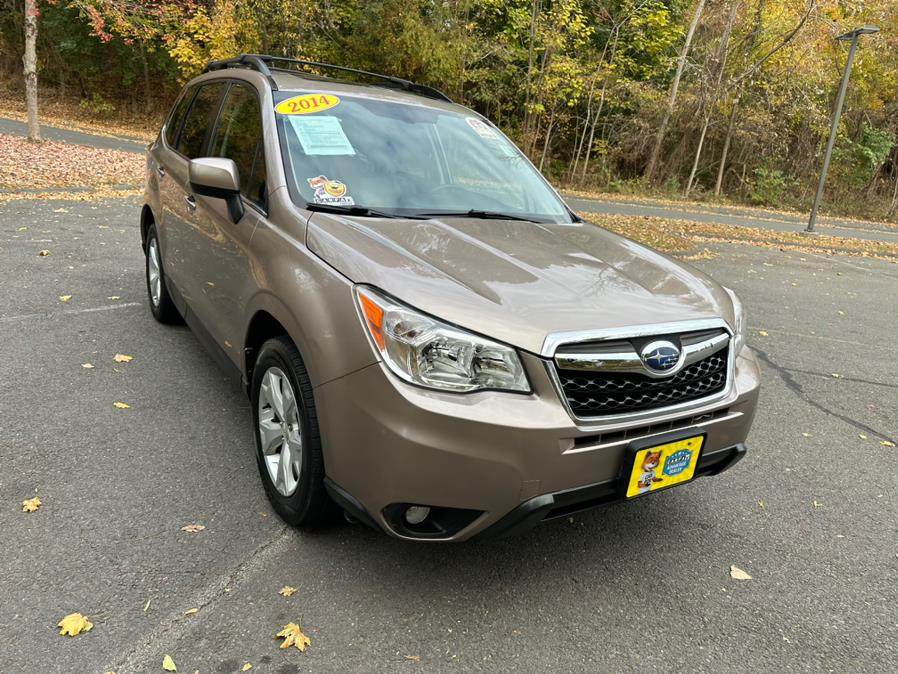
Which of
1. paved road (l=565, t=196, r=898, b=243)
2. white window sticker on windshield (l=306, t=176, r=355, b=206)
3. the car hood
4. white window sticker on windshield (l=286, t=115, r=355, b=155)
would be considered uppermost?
white window sticker on windshield (l=286, t=115, r=355, b=155)

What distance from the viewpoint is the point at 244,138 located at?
3.38 metres

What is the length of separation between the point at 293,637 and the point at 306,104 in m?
2.43

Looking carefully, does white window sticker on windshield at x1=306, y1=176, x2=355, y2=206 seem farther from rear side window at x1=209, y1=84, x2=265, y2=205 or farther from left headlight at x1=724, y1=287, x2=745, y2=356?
left headlight at x1=724, y1=287, x2=745, y2=356

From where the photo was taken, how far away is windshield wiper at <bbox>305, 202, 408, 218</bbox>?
2785mm

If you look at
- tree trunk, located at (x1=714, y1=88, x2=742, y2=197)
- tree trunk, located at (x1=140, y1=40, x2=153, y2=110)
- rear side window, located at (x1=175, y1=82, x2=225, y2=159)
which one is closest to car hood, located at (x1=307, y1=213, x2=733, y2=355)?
rear side window, located at (x1=175, y1=82, x2=225, y2=159)

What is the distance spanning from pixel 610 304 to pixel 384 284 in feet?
2.64

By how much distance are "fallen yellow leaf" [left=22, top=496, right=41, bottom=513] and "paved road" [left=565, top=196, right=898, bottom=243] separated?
15.3 m

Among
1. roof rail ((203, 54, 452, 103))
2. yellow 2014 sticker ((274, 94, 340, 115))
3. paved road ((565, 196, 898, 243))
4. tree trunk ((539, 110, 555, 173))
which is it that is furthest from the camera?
tree trunk ((539, 110, 555, 173))

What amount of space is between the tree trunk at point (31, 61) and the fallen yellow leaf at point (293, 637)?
53.9ft

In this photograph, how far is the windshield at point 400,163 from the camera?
2975 mm

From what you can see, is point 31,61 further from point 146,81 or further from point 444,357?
point 146,81

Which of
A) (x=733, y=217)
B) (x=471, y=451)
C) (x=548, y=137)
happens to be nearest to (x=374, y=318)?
(x=471, y=451)

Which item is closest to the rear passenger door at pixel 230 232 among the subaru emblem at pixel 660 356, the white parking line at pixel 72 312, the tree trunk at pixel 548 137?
the subaru emblem at pixel 660 356

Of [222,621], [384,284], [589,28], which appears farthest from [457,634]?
[589,28]
